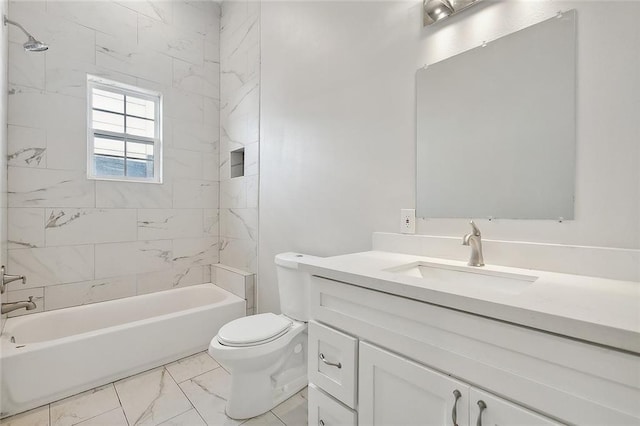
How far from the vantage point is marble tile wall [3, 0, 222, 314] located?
209cm

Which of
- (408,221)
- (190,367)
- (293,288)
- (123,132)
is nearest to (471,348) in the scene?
(408,221)

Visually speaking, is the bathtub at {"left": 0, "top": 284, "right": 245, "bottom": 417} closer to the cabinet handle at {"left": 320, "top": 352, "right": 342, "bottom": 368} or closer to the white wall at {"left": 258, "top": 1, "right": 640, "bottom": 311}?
the white wall at {"left": 258, "top": 1, "right": 640, "bottom": 311}

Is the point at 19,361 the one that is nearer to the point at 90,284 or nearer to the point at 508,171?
the point at 90,284

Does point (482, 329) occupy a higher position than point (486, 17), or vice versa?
point (486, 17)

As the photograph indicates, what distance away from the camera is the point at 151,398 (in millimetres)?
1713

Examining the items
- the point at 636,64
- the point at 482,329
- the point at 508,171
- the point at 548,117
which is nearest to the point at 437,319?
the point at 482,329

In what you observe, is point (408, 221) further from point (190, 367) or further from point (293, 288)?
point (190, 367)

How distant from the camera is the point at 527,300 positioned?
649mm

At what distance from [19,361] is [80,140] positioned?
1.59 metres

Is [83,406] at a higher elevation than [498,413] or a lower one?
lower

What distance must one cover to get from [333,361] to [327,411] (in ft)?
0.63

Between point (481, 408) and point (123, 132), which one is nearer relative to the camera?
point (481, 408)

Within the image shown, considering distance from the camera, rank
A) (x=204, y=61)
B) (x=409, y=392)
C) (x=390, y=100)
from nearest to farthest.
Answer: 1. (x=409, y=392)
2. (x=390, y=100)
3. (x=204, y=61)

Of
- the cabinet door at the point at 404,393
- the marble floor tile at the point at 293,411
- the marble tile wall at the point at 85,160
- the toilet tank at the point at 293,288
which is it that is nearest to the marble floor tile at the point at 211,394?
the marble floor tile at the point at 293,411
